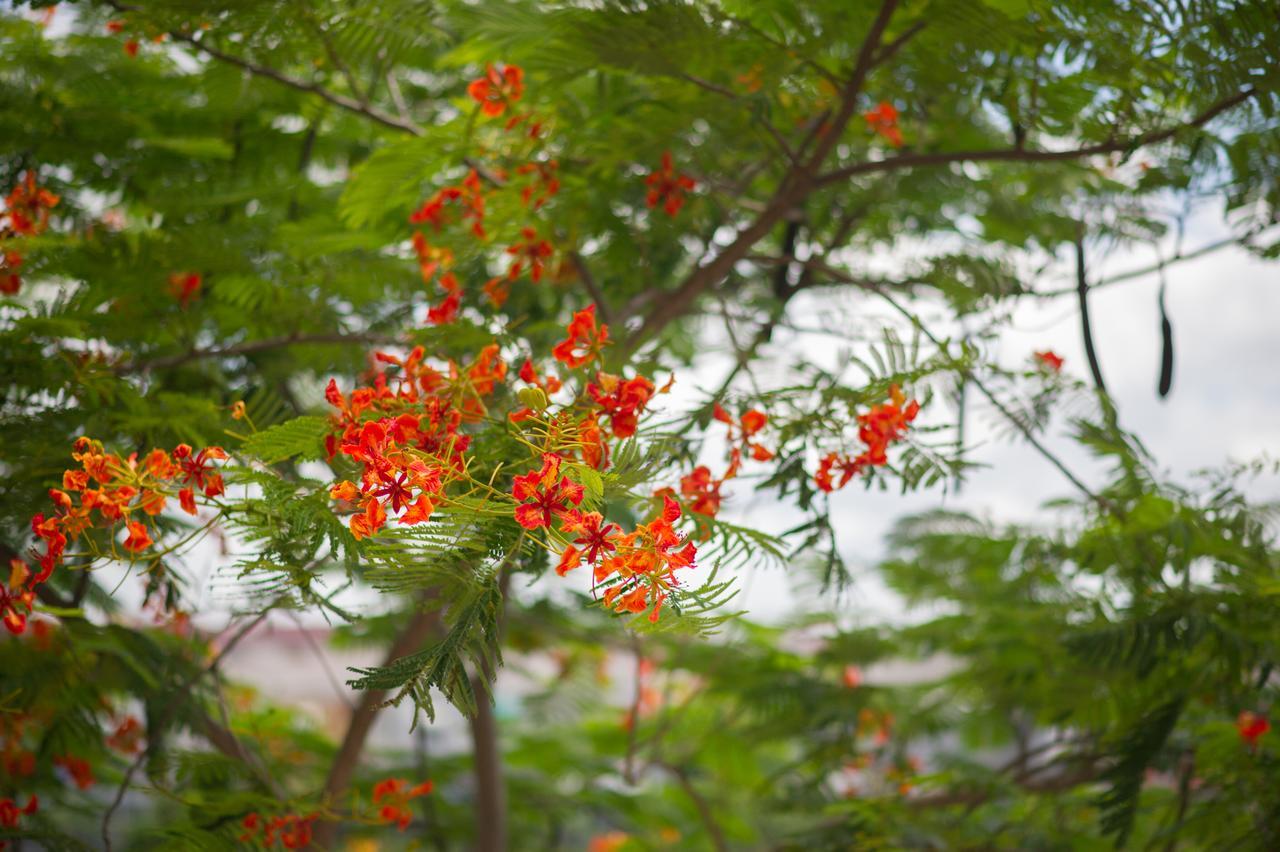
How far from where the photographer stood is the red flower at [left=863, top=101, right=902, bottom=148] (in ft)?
5.29

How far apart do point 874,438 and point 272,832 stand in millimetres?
882

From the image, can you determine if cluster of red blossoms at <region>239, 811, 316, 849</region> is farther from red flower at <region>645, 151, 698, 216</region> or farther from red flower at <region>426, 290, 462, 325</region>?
red flower at <region>645, 151, 698, 216</region>

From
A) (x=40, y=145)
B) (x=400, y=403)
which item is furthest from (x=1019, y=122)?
(x=40, y=145)

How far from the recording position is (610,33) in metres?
1.26

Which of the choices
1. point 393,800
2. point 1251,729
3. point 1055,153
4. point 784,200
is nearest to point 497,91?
point 784,200

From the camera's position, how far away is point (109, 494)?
0.94 metres

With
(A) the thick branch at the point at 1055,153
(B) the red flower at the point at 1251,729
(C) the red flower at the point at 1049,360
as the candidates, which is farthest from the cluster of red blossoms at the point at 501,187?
(B) the red flower at the point at 1251,729

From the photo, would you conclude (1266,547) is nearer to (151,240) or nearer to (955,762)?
(955,762)

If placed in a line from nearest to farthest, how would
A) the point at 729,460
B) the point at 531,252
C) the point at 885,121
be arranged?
1. the point at 729,460
2. the point at 531,252
3. the point at 885,121

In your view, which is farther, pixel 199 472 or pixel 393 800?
pixel 393 800

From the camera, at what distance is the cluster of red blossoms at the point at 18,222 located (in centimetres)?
125

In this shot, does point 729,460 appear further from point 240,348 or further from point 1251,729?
point 1251,729

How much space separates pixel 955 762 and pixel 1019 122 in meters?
1.55

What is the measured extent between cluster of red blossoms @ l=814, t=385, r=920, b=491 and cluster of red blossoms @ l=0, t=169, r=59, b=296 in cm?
100
